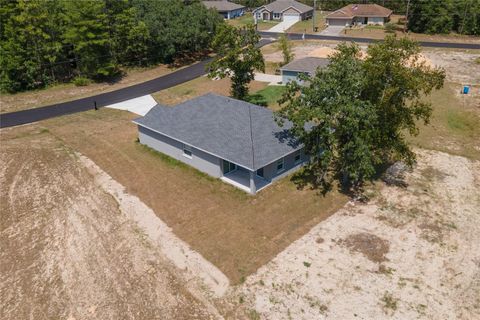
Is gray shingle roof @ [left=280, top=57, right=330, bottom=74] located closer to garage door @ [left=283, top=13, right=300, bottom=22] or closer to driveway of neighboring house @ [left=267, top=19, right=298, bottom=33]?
driveway of neighboring house @ [left=267, top=19, right=298, bottom=33]

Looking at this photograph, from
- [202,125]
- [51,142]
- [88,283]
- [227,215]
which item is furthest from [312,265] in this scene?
[51,142]

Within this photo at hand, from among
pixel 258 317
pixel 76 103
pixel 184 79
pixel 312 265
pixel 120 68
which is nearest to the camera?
pixel 258 317

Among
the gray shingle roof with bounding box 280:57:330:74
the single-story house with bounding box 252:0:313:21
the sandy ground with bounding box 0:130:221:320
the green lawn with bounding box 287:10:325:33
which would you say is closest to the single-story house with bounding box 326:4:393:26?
the green lawn with bounding box 287:10:325:33

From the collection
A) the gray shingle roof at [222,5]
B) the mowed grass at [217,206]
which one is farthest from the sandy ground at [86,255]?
the gray shingle roof at [222,5]

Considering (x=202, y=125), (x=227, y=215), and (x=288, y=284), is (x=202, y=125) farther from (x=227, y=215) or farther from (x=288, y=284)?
(x=288, y=284)

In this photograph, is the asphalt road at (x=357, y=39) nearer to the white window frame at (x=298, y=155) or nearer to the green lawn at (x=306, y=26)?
the green lawn at (x=306, y=26)

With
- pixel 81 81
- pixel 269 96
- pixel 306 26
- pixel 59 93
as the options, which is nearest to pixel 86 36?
pixel 81 81
